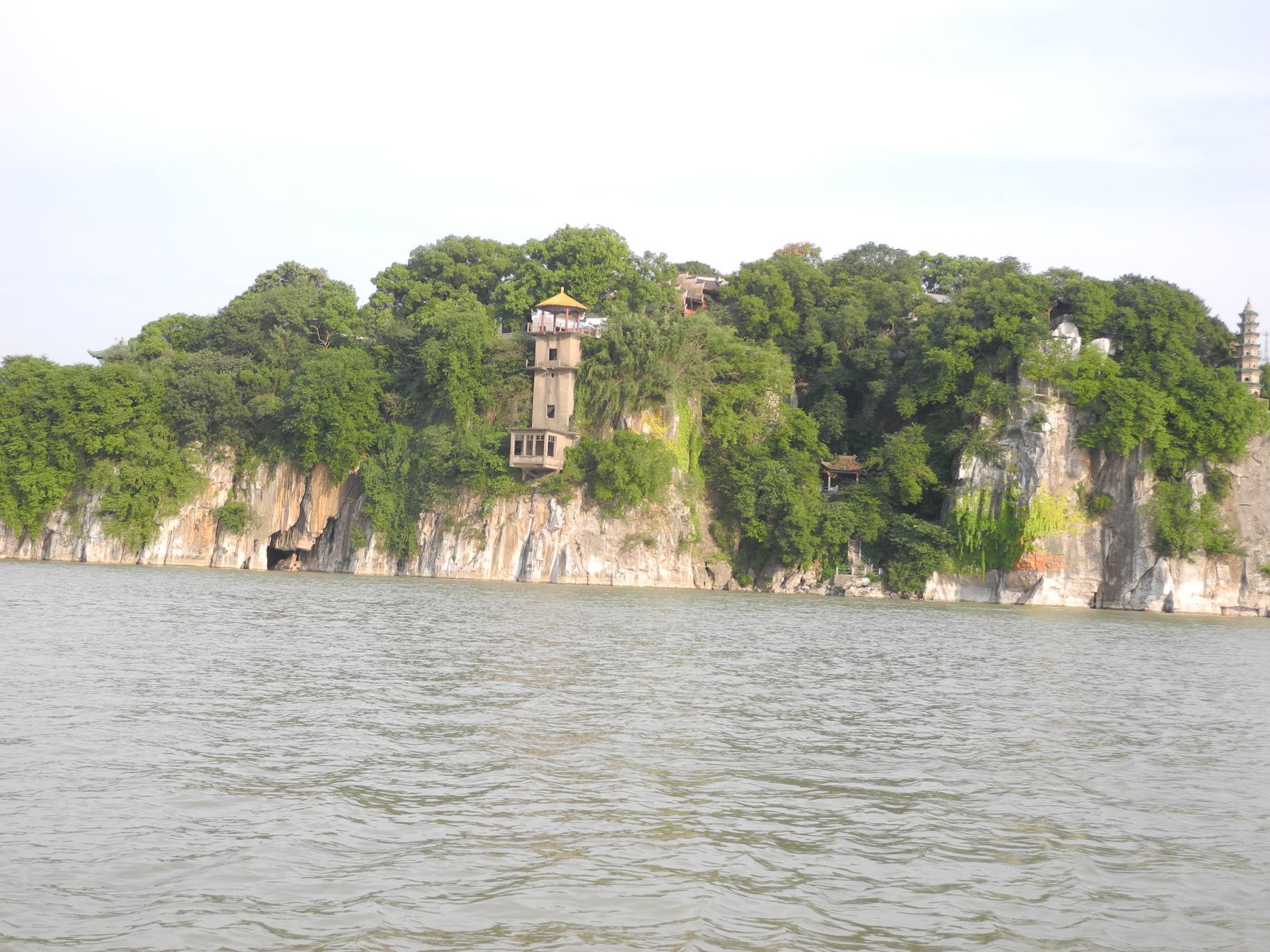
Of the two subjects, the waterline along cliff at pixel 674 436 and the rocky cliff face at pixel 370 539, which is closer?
the waterline along cliff at pixel 674 436

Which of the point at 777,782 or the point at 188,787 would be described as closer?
the point at 188,787

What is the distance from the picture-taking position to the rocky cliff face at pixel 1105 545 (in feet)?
156

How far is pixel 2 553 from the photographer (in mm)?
57344

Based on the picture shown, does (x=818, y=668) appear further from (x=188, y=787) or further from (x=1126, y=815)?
(x=188, y=787)

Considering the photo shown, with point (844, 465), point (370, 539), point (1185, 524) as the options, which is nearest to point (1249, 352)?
point (1185, 524)

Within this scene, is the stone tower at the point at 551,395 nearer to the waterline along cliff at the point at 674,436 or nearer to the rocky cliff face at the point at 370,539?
the waterline along cliff at the point at 674,436

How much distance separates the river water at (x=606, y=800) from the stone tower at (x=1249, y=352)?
32.7 meters

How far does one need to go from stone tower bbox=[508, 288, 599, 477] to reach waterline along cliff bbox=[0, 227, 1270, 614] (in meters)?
0.14

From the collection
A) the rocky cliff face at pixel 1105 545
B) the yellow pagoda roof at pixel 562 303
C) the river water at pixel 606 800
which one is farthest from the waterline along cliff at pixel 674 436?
the river water at pixel 606 800

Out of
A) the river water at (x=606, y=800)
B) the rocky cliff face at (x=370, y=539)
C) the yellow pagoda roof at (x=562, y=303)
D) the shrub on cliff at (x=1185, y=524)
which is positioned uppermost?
the yellow pagoda roof at (x=562, y=303)

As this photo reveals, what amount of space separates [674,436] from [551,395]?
5897mm

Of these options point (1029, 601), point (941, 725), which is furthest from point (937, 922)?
point (1029, 601)

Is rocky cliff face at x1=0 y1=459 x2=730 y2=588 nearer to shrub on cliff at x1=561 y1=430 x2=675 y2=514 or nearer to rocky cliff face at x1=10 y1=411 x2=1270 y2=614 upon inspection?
rocky cliff face at x1=10 y1=411 x2=1270 y2=614

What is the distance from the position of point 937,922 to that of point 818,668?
13.8 m
